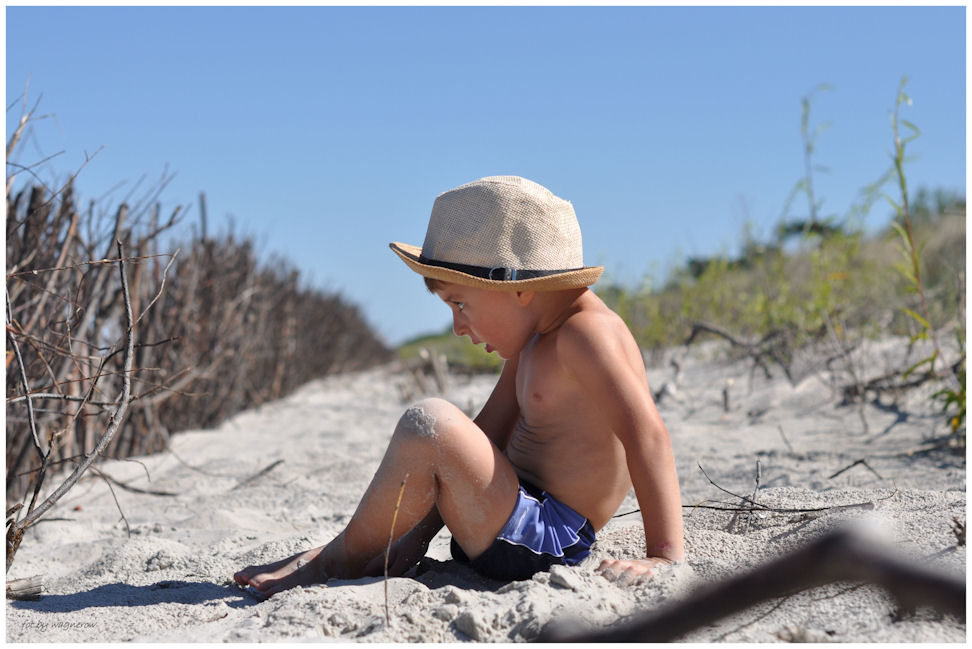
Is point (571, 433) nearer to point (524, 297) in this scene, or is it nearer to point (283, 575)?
point (524, 297)

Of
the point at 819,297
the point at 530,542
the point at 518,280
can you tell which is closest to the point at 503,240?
the point at 518,280

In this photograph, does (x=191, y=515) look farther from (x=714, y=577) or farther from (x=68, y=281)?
(x=714, y=577)

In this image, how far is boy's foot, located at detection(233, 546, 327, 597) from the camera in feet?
6.35

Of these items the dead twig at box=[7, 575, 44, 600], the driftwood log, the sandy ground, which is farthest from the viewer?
the dead twig at box=[7, 575, 44, 600]

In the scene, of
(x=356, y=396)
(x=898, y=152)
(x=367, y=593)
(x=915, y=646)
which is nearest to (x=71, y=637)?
(x=367, y=593)

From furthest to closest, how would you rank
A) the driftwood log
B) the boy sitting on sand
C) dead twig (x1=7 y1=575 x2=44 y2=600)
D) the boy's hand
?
dead twig (x1=7 y1=575 x2=44 y2=600) < the boy sitting on sand < the boy's hand < the driftwood log

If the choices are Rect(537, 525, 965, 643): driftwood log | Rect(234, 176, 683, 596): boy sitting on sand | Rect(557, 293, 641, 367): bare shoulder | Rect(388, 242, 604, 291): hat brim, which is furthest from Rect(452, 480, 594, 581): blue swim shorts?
Rect(537, 525, 965, 643): driftwood log

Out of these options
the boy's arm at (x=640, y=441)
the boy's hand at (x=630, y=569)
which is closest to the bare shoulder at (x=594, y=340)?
the boy's arm at (x=640, y=441)

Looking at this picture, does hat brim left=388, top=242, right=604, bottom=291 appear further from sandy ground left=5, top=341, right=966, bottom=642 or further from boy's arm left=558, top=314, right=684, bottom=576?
sandy ground left=5, top=341, right=966, bottom=642

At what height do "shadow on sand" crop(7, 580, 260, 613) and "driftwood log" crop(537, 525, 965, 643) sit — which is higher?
"driftwood log" crop(537, 525, 965, 643)

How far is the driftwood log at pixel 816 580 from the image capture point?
92cm

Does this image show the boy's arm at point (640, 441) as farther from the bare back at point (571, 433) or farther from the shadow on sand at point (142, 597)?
the shadow on sand at point (142, 597)

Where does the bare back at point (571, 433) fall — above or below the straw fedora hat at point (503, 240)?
below

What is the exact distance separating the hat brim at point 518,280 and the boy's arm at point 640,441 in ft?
0.52
